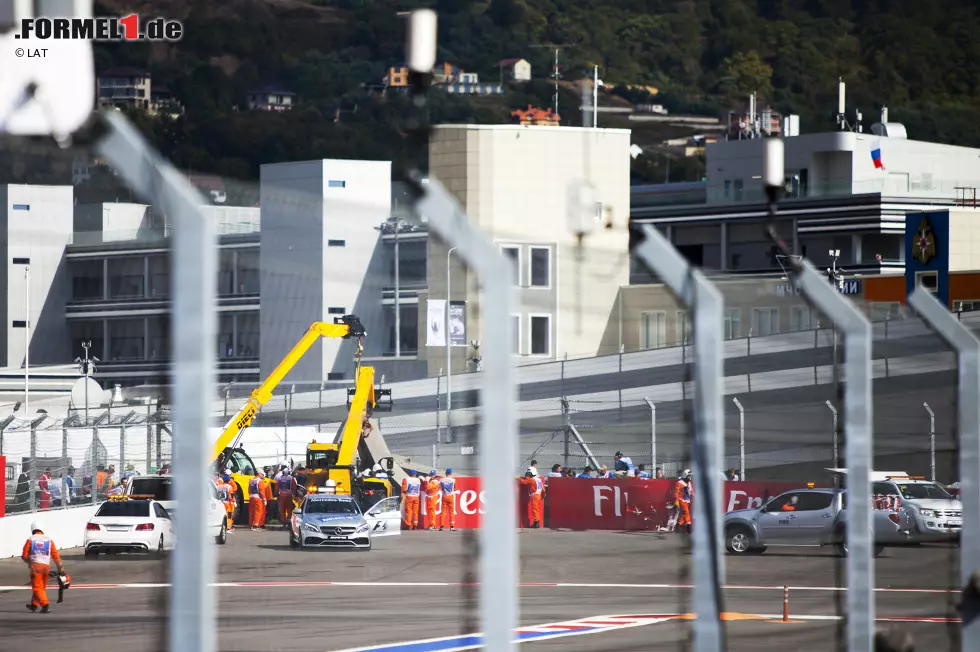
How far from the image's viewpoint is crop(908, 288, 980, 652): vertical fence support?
7348 millimetres

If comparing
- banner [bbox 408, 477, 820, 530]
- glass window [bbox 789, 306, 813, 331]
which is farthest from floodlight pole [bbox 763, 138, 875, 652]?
banner [bbox 408, 477, 820, 530]

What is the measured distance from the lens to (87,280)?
9.86m

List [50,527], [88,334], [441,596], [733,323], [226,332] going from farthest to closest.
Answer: [50,527] < [441,596] < [88,334] < [733,323] < [226,332]

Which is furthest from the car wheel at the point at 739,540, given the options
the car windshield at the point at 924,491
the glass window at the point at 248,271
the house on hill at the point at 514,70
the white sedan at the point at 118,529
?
the house on hill at the point at 514,70

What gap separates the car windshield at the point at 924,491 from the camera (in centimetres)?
1495

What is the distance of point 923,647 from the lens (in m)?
12.7

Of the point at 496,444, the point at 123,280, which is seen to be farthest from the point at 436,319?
the point at 123,280

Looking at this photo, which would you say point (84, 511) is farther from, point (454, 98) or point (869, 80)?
point (869, 80)

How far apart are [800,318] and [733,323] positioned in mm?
514

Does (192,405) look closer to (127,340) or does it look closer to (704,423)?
(704,423)

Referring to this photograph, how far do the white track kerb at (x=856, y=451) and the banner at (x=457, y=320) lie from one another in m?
1.57

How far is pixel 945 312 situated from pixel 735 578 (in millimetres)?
11834

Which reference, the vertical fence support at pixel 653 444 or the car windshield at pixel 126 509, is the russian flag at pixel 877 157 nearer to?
the vertical fence support at pixel 653 444

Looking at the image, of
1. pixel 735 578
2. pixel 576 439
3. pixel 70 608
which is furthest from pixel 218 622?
pixel 576 439
